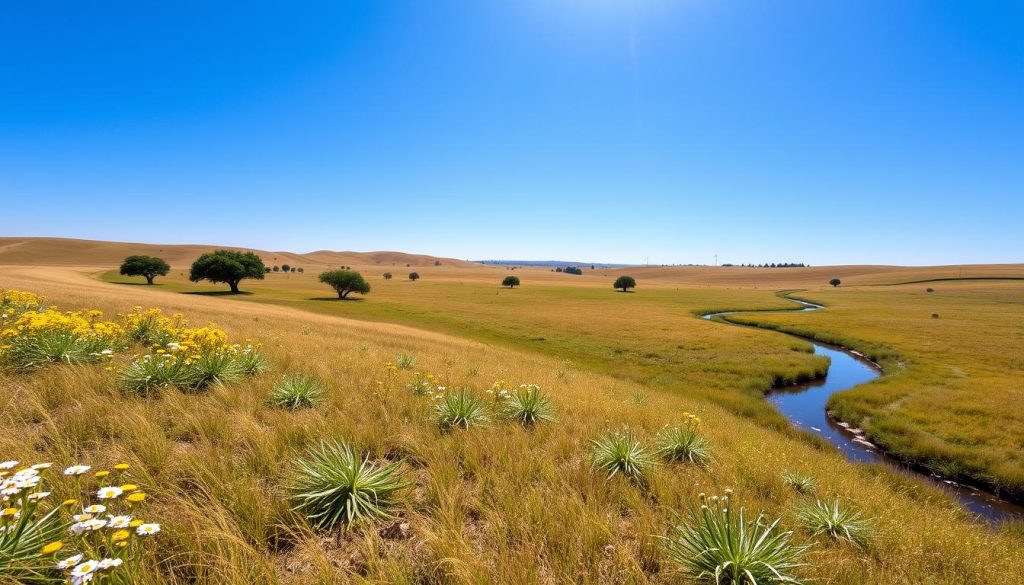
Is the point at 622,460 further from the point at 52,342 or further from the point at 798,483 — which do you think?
the point at 52,342

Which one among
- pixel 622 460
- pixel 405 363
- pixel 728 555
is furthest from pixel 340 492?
pixel 405 363

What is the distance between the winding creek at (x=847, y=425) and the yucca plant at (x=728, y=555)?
11.8 meters

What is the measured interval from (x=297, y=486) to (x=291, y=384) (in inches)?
122

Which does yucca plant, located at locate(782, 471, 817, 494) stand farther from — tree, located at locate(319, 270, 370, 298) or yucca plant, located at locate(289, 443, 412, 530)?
tree, located at locate(319, 270, 370, 298)

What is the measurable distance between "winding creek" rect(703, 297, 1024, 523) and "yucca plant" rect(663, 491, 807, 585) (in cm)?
1177

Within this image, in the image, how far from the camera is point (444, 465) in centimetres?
457

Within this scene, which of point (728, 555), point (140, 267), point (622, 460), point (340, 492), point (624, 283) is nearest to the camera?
point (728, 555)

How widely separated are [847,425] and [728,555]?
1814cm

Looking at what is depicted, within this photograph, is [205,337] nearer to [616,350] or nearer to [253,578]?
[253,578]

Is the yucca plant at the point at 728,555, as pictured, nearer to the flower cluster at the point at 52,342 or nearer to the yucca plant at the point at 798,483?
the yucca plant at the point at 798,483

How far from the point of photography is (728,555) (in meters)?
3.25

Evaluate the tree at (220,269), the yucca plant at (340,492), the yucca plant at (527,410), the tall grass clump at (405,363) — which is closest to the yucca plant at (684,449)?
the yucca plant at (527,410)

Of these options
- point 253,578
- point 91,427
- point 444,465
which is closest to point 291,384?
point 91,427

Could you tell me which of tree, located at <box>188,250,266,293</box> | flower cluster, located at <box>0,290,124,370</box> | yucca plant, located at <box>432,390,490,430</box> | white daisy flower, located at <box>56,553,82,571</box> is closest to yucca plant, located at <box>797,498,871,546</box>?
yucca plant, located at <box>432,390,490,430</box>
